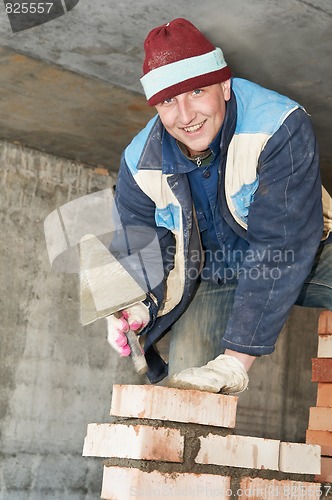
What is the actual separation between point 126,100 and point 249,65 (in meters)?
0.80

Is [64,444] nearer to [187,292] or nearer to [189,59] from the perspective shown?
[187,292]

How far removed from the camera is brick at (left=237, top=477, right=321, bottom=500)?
2.49 meters

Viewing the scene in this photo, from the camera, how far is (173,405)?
234cm

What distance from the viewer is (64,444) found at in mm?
5051

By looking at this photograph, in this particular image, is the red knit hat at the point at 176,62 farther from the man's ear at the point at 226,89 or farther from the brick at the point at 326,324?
the brick at the point at 326,324

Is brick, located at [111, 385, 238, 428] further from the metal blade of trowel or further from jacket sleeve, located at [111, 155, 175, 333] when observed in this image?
jacket sleeve, located at [111, 155, 175, 333]

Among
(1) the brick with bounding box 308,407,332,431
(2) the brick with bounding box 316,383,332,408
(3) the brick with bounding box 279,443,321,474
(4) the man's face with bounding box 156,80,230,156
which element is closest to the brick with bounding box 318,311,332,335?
(2) the brick with bounding box 316,383,332,408

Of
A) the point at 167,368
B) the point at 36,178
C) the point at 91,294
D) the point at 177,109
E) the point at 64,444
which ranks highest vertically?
the point at 36,178

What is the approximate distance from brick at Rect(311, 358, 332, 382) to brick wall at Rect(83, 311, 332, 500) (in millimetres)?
1562

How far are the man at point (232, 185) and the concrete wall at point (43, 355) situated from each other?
8.01ft

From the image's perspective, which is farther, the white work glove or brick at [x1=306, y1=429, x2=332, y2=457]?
brick at [x1=306, y1=429, x2=332, y2=457]

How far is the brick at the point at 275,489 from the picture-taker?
A: 2488 millimetres

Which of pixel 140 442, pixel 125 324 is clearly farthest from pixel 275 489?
pixel 125 324

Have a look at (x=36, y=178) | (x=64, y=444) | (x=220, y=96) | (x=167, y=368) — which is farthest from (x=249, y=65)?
(x=64, y=444)
